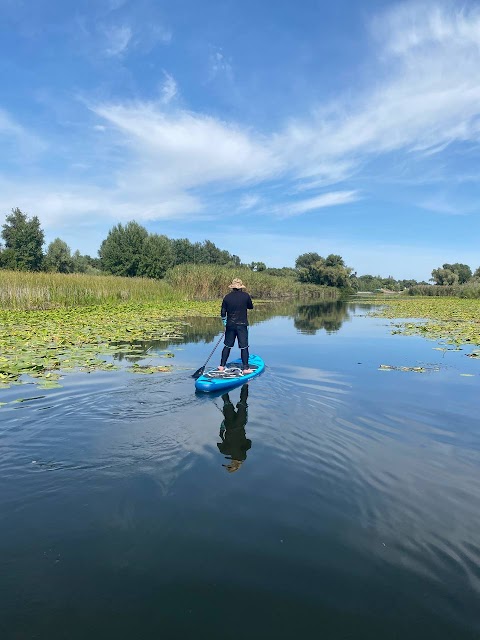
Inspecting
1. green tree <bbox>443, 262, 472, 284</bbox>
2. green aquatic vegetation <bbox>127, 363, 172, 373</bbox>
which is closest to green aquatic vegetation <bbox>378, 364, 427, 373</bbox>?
green aquatic vegetation <bbox>127, 363, 172, 373</bbox>

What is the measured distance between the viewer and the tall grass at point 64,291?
20.5 m

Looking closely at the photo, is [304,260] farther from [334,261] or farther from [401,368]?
[401,368]

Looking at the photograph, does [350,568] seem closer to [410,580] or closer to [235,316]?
[410,580]

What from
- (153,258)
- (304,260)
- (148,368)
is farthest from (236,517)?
(304,260)

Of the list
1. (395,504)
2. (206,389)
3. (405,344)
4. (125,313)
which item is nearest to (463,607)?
(395,504)

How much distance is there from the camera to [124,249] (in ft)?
171

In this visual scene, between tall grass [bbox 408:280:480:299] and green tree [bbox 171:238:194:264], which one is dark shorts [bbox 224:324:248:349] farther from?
green tree [bbox 171:238:194:264]

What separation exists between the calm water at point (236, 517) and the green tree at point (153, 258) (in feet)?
153

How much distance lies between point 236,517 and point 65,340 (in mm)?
9856

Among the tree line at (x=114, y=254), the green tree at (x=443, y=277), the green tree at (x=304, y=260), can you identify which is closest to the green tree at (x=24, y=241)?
the tree line at (x=114, y=254)

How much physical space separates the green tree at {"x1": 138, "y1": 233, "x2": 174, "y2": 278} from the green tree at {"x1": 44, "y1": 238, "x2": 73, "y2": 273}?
532 inches

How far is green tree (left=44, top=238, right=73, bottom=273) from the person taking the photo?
5784cm

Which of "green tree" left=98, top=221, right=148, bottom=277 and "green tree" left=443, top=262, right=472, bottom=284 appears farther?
"green tree" left=443, top=262, right=472, bottom=284

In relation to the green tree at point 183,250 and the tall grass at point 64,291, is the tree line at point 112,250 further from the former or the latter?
the green tree at point 183,250
